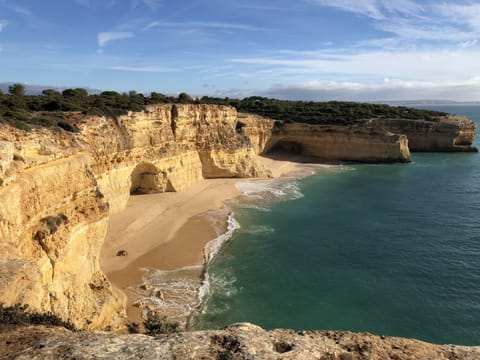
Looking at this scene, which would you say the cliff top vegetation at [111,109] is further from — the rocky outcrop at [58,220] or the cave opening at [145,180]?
the cave opening at [145,180]

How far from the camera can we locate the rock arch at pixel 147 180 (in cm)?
3081

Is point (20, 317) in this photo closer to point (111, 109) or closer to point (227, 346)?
point (227, 346)

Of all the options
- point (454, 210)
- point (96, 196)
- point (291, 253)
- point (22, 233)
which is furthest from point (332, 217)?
point (22, 233)

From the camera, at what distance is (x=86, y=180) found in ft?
49.1

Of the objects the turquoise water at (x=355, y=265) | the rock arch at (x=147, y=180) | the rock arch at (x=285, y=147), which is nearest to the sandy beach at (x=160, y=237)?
the rock arch at (x=147, y=180)

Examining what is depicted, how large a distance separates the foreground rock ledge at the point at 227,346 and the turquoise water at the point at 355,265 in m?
9.16

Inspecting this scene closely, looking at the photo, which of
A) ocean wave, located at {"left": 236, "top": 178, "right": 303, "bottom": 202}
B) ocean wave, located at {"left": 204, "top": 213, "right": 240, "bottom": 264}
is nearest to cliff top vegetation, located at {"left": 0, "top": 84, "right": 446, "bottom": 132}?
ocean wave, located at {"left": 204, "top": 213, "right": 240, "bottom": 264}

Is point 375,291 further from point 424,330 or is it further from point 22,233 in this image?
point 22,233

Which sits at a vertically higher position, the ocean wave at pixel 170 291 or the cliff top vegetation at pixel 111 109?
the cliff top vegetation at pixel 111 109

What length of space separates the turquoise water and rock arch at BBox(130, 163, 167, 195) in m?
7.60

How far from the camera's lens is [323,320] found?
49.2ft

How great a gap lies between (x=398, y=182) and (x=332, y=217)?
17361 millimetres

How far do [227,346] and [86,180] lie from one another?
462 inches

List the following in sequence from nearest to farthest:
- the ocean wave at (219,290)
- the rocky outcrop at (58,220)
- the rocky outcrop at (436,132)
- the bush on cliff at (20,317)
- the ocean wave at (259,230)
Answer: the bush on cliff at (20,317)
the rocky outcrop at (58,220)
the ocean wave at (219,290)
the ocean wave at (259,230)
the rocky outcrop at (436,132)
